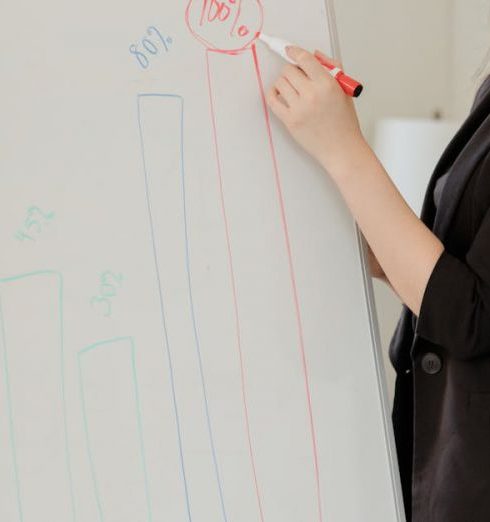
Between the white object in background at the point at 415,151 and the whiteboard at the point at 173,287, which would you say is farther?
the white object in background at the point at 415,151

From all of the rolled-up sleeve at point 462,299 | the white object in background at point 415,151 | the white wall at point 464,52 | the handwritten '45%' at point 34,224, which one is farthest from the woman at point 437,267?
the white wall at point 464,52

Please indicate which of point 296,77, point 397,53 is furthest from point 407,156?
point 296,77

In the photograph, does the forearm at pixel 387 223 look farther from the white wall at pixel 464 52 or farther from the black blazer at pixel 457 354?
the white wall at pixel 464 52

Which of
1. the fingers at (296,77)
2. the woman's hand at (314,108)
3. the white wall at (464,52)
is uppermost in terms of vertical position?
the white wall at (464,52)

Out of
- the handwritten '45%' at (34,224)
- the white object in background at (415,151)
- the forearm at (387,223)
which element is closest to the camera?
the handwritten '45%' at (34,224)

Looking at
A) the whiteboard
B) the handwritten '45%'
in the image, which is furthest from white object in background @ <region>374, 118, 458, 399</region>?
the handwritten '45%'

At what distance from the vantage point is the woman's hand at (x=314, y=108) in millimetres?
866

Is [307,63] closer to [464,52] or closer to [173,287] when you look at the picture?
[173,287]

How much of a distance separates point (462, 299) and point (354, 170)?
6.8 inches

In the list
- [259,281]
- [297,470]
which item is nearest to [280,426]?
[297,470]

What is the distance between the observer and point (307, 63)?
0.88 m

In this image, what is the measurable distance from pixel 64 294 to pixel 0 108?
18 centimetres

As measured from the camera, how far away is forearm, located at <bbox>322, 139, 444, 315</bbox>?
0.86 meters

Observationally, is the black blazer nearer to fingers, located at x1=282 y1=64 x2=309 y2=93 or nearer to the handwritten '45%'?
fingers, located at x1=282 y1=64 x2=309 y2=93
